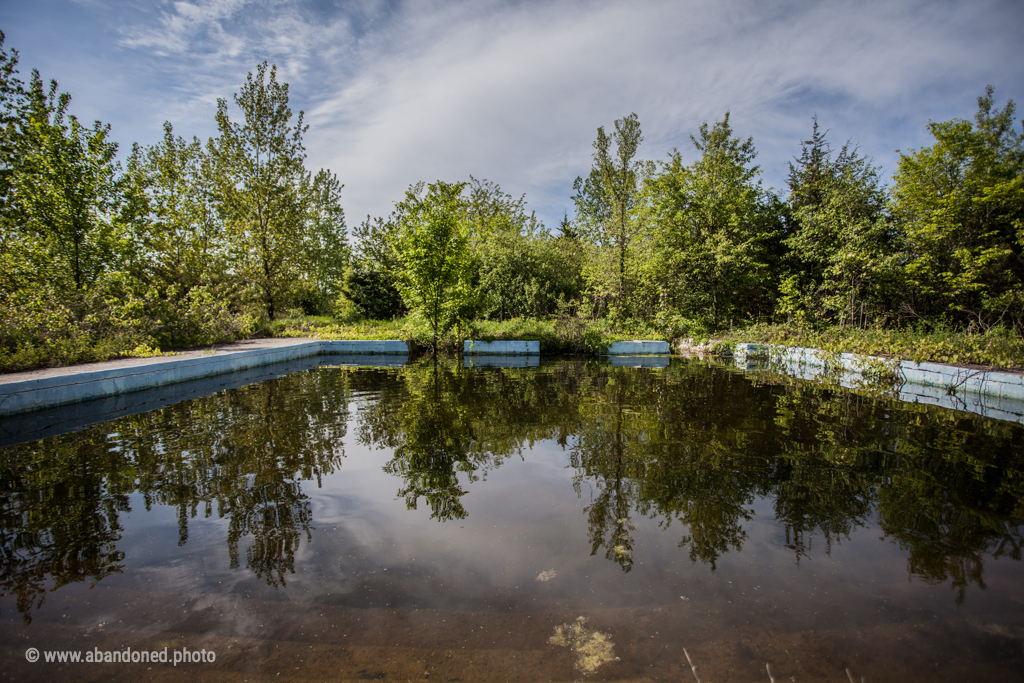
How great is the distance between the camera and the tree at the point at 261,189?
17.6 metres

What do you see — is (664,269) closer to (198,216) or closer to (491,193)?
(491,193)

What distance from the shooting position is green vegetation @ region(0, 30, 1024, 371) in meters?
9.64

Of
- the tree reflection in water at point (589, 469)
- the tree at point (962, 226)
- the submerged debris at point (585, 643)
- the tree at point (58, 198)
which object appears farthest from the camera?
the tree at point (962, 226)

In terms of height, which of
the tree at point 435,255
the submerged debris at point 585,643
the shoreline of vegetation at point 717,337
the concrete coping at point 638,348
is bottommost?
the submerged debris at point 585,643

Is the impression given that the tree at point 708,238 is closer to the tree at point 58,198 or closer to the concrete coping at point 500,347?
the concrete coping at point 500,347

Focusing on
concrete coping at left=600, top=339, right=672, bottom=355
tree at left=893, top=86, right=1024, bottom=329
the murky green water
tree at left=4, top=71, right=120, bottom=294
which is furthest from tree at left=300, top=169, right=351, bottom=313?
tree at left=893, top=86, right=1024, bottom=329

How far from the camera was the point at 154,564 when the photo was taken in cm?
231

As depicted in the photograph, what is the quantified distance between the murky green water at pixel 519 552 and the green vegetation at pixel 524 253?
5.88 m

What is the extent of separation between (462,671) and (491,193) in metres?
25.9

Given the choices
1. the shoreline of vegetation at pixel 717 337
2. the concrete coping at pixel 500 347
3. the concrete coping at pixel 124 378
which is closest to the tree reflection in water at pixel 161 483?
the concrete coping at pixel 124 378

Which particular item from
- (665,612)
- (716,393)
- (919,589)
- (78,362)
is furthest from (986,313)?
(78,362)

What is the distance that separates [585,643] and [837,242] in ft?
56.4

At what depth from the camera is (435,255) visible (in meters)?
11.1

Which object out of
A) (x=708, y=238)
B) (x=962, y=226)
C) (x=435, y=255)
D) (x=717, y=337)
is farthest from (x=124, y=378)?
(x=962, y=226)
